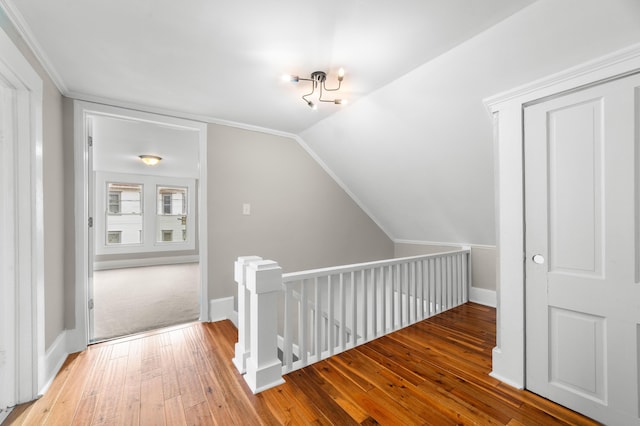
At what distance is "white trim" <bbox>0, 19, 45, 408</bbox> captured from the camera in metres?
1.62

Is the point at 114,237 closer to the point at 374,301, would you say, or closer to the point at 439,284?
the point at 374,301

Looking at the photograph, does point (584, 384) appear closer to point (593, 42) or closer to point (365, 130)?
point (593, 42)

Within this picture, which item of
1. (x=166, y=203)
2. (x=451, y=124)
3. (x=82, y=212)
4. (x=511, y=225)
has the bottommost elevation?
(x=511, y=225)

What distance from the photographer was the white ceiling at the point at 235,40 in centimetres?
145

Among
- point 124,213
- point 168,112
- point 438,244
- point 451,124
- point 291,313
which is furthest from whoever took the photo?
point 124,213

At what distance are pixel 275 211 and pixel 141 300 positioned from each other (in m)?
2.34

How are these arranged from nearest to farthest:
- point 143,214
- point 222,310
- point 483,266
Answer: point 222,310
point 483,266
point 143,214

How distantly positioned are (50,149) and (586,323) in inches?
146

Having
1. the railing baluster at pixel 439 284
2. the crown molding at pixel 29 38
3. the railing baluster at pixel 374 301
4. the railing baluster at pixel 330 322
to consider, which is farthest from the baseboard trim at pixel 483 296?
the crown molding at pixel 29 38

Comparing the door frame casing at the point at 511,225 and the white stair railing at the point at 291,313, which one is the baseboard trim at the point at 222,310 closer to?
the white stair railing at the point at 291,313

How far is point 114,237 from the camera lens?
640 cm

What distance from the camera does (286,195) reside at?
11.8 feet

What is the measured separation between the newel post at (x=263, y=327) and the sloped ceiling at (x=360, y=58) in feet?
4.80

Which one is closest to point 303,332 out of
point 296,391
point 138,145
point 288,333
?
point 288,333
